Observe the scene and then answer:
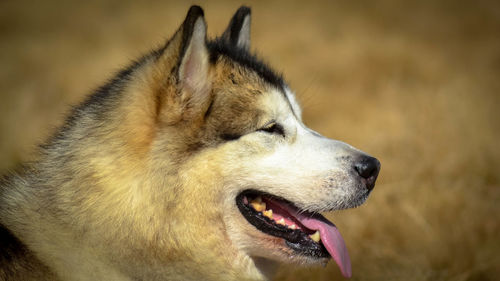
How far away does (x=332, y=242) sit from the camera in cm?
341

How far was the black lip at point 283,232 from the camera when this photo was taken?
321 centimetres

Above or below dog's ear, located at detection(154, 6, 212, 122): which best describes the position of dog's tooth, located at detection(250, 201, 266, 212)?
below

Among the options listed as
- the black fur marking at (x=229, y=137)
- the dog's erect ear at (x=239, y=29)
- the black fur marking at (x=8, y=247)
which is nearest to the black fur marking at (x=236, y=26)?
the dog's erect ear at (x=239, y=29)

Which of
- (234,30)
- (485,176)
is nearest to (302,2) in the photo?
(485,176)

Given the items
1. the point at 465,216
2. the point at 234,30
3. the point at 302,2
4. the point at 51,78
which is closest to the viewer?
the point at 234,30

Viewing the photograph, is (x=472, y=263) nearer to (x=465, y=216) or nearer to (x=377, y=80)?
(x=465, y=216)

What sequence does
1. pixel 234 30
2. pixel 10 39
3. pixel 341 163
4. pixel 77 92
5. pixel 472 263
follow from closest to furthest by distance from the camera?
1. pixel 341 163
2. pixel 234 30
3. pixel 472 263
4. pixel 77 92
5. pixel 10 39

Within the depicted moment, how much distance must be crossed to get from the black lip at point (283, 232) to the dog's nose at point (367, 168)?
0.52 m

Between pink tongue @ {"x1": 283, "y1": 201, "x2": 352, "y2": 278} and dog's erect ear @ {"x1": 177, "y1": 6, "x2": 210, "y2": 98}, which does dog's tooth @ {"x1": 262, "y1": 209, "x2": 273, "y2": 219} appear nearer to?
pink tongue @ {"x1": 283, "y1": 201, "x2": 352, "y2": 278}

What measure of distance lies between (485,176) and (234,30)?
152 inches

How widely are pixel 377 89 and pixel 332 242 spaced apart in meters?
7.34

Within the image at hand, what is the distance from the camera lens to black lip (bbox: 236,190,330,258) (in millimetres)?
3209

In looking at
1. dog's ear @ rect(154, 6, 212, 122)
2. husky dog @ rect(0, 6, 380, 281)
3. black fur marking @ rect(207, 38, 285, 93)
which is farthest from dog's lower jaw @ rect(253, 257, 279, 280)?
black fur marking @ rect(207, 38, 285, 93)

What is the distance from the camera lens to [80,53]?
513 inches
